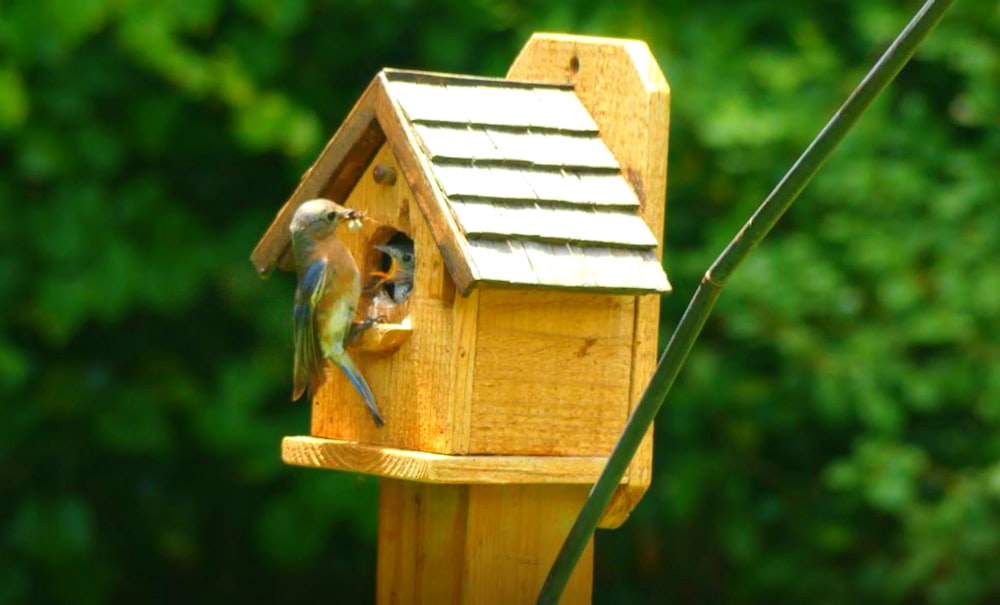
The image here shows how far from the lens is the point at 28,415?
5.10 meters

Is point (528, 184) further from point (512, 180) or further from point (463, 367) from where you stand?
Result: point (463, 367)

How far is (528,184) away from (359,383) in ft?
1.33

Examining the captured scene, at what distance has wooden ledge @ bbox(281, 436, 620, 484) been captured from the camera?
86.4 inches

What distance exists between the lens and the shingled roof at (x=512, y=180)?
218 cm

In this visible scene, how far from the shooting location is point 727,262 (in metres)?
1.82

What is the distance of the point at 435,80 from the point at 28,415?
10.2 ft

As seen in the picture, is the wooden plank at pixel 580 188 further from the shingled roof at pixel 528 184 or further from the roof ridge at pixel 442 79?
the roof ridge at pixel 442 79

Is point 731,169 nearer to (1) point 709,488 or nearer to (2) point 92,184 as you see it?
(1) point 709,488

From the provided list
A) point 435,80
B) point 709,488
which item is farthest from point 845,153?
point 435,80

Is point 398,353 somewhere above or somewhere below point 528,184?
below

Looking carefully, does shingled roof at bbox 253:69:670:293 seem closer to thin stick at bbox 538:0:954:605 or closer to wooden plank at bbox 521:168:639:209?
wooden plank at bbox 521:168:639:209

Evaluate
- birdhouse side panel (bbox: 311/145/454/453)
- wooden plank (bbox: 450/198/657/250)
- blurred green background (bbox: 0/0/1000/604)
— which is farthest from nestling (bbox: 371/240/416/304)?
blurred green background (bbox: 0/0/1000/604)

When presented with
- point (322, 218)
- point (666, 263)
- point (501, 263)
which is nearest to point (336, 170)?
point (322, 218)

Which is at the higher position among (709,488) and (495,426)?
(709,488)
